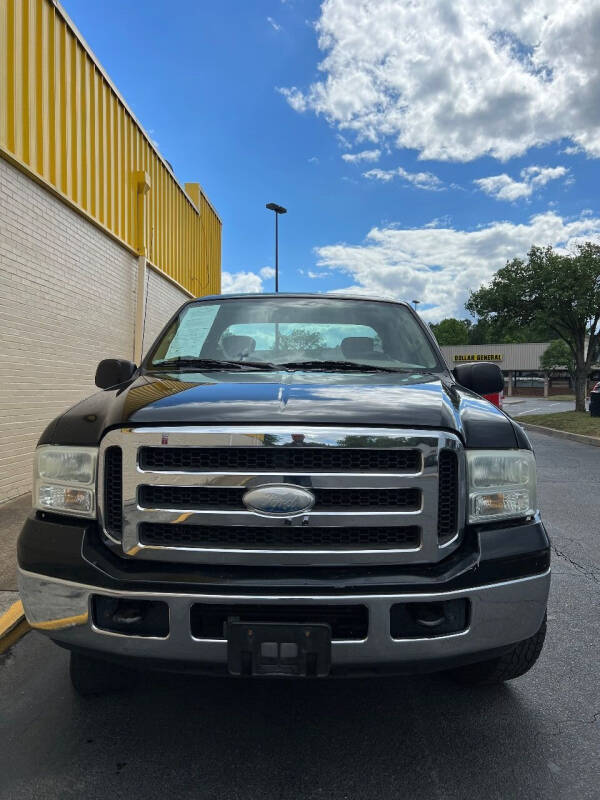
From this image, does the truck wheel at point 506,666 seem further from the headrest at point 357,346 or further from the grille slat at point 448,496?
the headrest at point 357,346

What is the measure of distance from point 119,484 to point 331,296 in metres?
2.16

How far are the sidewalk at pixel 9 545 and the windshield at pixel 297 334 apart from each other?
67.6 inches

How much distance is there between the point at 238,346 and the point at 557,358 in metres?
58.9

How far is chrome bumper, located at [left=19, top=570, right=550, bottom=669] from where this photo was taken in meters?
1.94

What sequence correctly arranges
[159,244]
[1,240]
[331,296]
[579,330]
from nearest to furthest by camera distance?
1. [331,296]
2. [1,240]
3. [159,244]
4. [579,330]

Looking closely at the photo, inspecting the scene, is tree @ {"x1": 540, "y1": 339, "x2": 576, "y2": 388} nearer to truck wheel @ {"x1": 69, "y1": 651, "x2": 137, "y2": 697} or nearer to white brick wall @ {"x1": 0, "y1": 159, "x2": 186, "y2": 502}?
white brick wall @ {"x1": 0, "y1": 159, "x2": 186, "y2": 502}

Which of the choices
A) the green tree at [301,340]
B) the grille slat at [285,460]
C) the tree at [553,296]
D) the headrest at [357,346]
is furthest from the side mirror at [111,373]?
the tree at [553,296]

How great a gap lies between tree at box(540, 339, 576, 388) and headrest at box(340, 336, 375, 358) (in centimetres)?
5620

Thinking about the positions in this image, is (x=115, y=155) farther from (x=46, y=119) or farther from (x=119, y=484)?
(x=119, y=484)

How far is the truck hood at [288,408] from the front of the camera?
6.85ft

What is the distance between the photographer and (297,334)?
139 inches

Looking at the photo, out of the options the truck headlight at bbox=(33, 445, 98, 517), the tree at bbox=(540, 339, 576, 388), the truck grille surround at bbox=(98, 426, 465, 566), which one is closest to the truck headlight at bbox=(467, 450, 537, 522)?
the truck grille surround at bbox=(98, 426, 465, 566)

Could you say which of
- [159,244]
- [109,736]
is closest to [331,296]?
[109,736]

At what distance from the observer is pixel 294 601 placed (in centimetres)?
195
